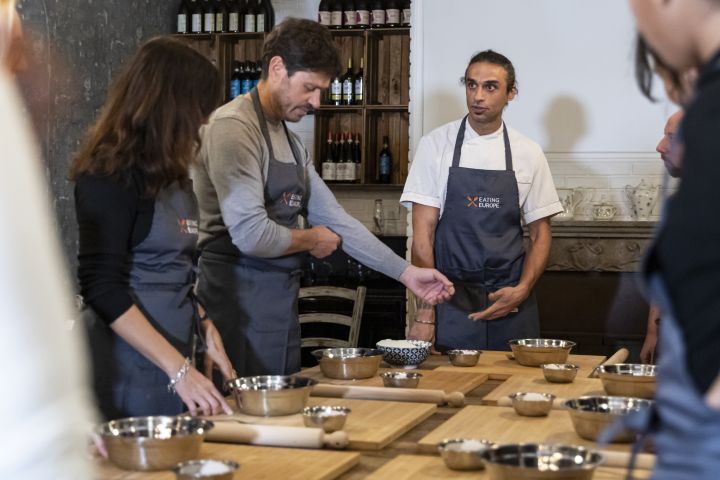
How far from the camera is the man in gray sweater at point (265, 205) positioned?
3.10 metres

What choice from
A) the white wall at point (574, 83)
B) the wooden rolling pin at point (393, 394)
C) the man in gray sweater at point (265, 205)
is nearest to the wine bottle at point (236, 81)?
the white wall at point (574, 83)

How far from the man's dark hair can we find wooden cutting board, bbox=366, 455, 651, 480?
1.67 m

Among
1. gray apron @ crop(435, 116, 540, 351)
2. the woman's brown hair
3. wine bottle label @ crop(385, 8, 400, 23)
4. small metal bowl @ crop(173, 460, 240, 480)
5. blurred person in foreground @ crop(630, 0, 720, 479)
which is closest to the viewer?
blurred person in foreground @ crop(630, 0, 720, 479)

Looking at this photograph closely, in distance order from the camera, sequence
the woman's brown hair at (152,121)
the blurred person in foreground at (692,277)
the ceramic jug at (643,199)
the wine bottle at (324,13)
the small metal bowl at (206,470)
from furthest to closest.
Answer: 1. the wine bottle at (324,13)
2. the ceramic jug at (643,199)
3. the woman's brown hair at (152,121)
4. the small metal bowl at (206,470)
5. the blurred person in foreground at (692,277)

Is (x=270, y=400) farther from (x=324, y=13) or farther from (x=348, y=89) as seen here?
(x=324, y=13)

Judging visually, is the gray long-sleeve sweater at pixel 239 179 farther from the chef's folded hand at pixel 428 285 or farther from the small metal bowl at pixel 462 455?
the small metal bowl at pixel 462 455

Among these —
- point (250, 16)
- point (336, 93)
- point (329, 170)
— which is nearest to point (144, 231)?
point (329, 170)

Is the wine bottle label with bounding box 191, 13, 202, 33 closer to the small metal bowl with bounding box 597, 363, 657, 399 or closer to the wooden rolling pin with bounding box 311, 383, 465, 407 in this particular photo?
the wooden rolling pin with bounding box 311, 383, 465, 407

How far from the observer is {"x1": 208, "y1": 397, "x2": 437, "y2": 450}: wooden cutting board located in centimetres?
201

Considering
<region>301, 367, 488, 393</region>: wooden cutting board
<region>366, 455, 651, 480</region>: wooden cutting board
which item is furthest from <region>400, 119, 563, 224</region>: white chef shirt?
<region>366, 455, 651, 480</region>: wooden cutting board

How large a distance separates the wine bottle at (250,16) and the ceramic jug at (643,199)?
111 inches

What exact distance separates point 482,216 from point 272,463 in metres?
2.39

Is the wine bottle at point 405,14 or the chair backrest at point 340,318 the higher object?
the wine bottle at point 405,14

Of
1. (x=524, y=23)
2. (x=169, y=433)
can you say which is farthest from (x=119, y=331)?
(x=524, y=23)
